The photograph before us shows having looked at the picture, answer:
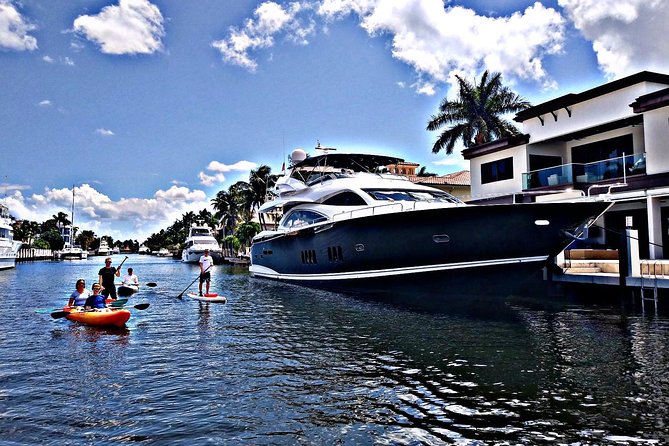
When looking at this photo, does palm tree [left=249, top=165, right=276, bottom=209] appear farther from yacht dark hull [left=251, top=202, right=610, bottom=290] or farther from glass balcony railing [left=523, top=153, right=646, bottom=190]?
yacht dark hull [left=251, top=202, right=610, bottom=290]

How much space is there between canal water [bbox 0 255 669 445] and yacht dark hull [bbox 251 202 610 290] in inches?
67.9

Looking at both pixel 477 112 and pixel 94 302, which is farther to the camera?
pixel 477 112

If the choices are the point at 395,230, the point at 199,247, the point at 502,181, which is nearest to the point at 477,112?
the point at 502,181

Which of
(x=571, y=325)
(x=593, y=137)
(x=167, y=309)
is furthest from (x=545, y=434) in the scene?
(x=593, y=137)

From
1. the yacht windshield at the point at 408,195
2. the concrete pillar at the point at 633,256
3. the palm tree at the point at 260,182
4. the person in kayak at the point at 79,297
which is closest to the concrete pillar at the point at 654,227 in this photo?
the concrete pillar at the point at 633,256

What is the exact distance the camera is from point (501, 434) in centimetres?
535

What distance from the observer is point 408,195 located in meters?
18.6

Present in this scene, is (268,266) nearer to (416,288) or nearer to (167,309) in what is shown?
(167,309)

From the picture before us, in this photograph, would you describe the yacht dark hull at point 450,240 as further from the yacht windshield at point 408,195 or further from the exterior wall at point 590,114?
the exterior wall at point 590,114

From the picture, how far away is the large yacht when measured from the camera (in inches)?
542

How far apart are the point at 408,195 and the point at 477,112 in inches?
874

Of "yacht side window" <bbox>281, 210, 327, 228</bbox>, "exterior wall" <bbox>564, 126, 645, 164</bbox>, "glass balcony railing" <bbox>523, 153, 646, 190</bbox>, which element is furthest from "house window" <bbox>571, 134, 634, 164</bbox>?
"yacht side window" <bbox>281, 210, 327, 228</bbox>

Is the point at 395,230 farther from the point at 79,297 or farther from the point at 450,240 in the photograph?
the point at 79,297

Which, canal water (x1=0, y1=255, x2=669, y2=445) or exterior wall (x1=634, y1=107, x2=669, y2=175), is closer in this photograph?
canal water (x1=0, y1=255, x2=669, y2=445)
